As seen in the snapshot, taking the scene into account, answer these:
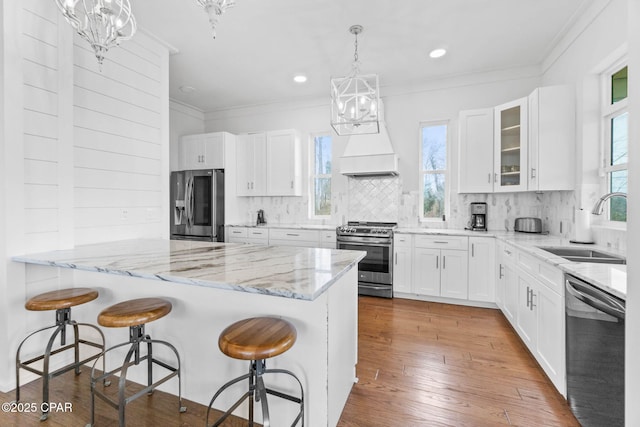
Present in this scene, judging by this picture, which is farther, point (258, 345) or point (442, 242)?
point (442, 242)

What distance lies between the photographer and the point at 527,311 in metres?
2.40

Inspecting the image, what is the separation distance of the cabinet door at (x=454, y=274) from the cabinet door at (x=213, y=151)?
354 cm

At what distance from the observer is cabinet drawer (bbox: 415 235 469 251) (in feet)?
11.6

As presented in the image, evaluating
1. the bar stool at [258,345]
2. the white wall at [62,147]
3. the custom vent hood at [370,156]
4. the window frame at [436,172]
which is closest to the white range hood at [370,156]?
the custom vent hood at [370,156]

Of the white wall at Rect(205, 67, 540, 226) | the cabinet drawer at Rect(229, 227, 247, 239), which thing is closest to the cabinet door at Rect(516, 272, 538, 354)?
the white wall at Rect(205, 67, 540, 226)

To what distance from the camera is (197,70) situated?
3797 millimetres

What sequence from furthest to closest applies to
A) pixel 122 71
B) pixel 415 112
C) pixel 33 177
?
pixel 415 112
pixel 122 71
pixel 33 177

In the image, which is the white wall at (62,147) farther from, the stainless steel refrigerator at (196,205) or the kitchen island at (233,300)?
the stainless steel refrigerator at (196,205)

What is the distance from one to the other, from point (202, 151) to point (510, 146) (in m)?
4.35

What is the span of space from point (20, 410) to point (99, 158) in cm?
180

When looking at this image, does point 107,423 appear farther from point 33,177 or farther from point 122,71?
point 122,71

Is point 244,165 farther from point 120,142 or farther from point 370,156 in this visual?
point 120,142

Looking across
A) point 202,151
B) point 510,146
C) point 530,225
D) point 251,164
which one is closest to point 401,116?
point 510,146

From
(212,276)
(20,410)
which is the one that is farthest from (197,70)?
(20,410)
